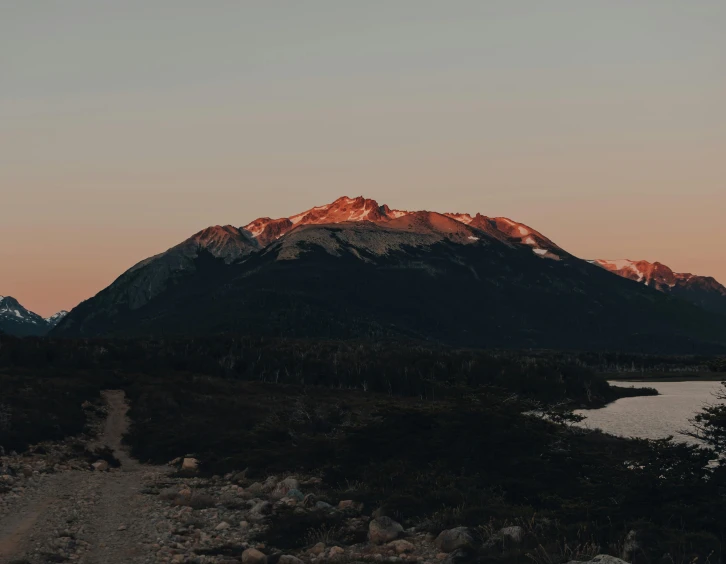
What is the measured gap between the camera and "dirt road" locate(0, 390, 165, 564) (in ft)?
93.8

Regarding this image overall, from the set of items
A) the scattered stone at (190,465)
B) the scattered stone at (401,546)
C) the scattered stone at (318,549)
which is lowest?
the scattered stone at (190,465)

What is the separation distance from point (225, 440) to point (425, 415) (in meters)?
18.8

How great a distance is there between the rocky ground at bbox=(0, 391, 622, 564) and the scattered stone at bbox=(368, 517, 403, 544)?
0.14 ft

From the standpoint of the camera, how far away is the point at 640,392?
189375mm

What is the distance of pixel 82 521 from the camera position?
34.6 m

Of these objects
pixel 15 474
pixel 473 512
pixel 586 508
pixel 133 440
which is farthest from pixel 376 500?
pixel 133 440

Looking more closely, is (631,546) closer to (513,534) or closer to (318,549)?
(513,534)

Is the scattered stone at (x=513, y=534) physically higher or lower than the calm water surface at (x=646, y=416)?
higher

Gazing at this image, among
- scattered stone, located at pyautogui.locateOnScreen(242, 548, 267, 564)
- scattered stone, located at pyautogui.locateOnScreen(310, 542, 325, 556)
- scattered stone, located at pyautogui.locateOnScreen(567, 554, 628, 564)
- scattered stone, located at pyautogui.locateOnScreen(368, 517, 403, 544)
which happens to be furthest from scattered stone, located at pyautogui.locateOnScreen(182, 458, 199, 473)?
scattered stone, located at pyautogui.locateOnScreen(567, 554, 628, 564)

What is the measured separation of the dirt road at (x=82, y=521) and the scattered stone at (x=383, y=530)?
8.37m

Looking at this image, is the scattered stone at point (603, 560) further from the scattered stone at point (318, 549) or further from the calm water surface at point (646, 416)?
the calm water surface at point (646, 416)

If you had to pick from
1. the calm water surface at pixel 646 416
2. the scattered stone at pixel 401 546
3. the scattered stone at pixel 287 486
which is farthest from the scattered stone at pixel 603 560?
the calm water surface at pixel 646 416

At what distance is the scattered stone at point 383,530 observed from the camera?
96.2 feet

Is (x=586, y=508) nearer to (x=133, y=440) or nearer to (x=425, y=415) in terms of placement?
(x=425, y=415)
